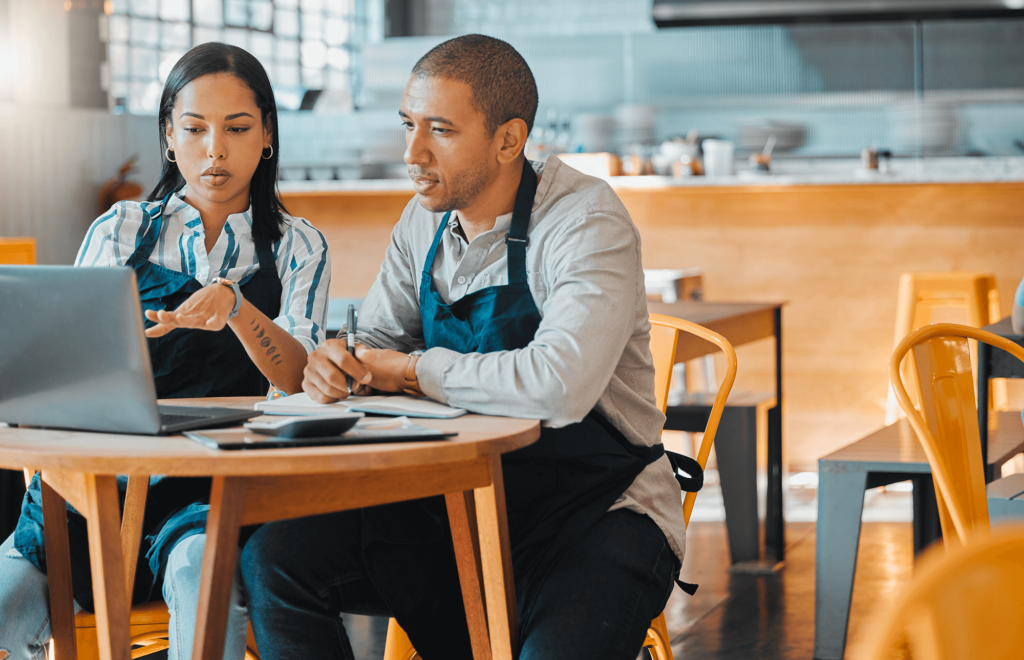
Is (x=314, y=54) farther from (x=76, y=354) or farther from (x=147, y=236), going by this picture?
(x=76, y=354)

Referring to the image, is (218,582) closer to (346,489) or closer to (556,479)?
(346,489)

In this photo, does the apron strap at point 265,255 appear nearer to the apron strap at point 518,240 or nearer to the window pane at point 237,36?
the apron strap at point 518,240

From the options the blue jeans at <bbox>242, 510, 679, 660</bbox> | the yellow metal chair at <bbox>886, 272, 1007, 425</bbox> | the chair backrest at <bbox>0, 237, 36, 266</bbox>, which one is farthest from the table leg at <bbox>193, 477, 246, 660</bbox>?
the yellow metal chair at <bbox>886, 272, 1007, 425</bbox>

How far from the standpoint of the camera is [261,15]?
6.67 meters

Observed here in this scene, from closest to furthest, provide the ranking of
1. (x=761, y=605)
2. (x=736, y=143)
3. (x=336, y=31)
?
(x=761, y=605), (x=736, y=143), (x=336, y=31)

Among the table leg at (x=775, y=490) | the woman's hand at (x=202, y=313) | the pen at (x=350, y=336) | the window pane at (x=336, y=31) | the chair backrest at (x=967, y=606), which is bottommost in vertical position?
the table leg at (x=775, y=490)

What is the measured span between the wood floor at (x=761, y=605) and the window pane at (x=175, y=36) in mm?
4539

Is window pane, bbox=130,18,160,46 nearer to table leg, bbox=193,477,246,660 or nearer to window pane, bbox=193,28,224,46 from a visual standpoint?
window pane, bbox=193,28,224,46

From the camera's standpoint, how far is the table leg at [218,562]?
108cm

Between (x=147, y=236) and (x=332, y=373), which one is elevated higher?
(x=147, y=236)

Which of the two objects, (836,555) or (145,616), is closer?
(145,616)

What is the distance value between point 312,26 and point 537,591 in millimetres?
6123

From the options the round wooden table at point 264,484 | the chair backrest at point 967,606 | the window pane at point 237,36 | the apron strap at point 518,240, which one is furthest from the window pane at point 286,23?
the chair backrest at point 967,606

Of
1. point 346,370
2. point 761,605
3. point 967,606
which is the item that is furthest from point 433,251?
point 761,605
